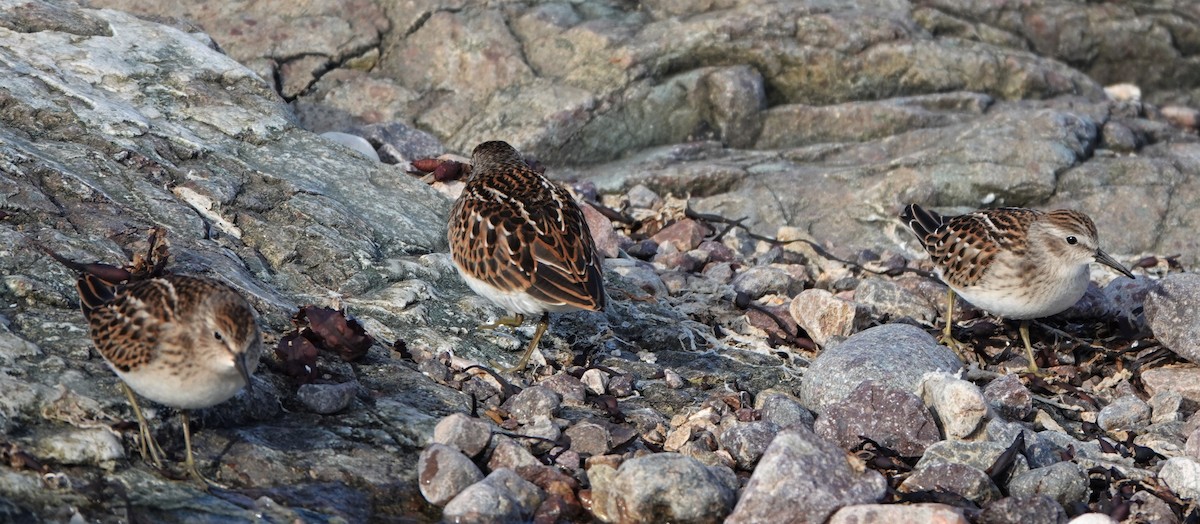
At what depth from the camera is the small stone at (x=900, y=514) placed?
591cm

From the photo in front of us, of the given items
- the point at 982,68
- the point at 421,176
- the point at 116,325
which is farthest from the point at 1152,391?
the point at 116,325

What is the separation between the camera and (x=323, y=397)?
6582 millimetres

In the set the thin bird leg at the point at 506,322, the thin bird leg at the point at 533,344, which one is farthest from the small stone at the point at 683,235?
the thin bird leg at the point at 533,344

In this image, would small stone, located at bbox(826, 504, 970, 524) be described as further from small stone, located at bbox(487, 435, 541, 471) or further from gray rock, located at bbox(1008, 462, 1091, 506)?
small stone, located at bbox(487, 435, 541, 471)

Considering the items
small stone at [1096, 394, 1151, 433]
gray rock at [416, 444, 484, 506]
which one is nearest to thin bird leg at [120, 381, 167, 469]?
gray rock at [416, 444, 484, 506]

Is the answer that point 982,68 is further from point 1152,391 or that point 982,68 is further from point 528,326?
point 528,326

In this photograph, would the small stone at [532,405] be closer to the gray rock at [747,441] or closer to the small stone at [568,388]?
the small stone at [568,388]

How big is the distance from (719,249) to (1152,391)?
351cm

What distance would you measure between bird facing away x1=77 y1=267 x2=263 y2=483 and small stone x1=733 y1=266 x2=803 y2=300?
4.44 meters

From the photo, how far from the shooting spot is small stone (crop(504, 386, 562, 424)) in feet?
23.4

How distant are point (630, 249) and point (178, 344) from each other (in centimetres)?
498

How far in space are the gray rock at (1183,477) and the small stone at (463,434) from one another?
3801 millimetres

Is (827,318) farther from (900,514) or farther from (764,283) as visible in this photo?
(900,514)

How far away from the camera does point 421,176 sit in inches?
410
